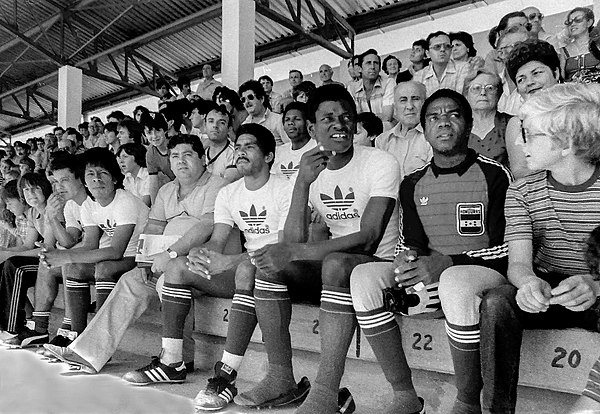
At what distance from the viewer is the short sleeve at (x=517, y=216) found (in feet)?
5.83

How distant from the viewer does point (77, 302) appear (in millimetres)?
3240

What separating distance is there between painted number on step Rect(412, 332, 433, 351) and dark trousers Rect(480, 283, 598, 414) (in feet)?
1.43

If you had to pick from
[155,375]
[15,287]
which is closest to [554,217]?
[155,375]

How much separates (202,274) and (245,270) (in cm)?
29

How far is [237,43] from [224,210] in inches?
171

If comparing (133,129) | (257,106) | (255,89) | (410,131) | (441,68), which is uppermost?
(441,68)

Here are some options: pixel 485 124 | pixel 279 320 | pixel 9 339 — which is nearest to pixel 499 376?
pixel 279 320

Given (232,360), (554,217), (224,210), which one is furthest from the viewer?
(224,210)

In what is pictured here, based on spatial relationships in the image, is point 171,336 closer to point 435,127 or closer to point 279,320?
point 279,320

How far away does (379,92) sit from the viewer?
529 cm

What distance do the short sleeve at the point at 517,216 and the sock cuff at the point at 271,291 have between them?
2.69ft

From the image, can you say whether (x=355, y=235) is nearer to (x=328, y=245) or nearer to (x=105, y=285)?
(x=328, y=245)

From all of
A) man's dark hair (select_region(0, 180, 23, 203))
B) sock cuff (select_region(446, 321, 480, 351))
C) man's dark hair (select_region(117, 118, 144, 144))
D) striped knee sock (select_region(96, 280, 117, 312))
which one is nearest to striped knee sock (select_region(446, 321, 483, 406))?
sock cuff (select_region(446, 321, 480, 351))

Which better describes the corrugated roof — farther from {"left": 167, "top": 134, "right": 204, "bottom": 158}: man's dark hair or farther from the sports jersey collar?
the sports jersey collar
